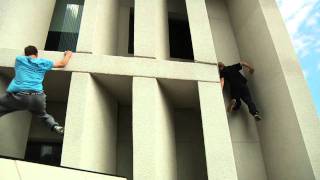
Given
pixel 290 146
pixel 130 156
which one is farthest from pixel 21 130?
pixel 290 146

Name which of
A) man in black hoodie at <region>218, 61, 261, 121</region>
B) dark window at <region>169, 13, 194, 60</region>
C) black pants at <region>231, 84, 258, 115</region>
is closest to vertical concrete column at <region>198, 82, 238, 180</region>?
man in black hoodie at <region>218, 61, 261, 121</region>

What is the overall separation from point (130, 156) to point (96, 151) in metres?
1.50

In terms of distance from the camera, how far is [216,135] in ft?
19.9

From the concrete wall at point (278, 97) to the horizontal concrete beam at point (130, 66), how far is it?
1679 millimetres

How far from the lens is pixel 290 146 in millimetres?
6734

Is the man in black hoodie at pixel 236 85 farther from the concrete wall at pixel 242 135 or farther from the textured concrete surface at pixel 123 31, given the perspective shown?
the textured concrete surface at pixel 123 31

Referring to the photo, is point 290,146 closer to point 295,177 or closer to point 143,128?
point 295,177

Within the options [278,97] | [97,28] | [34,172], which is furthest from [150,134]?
[278,97]

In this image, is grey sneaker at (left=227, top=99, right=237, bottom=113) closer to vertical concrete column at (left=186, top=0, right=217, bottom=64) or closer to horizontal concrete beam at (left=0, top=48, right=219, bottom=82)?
horizontal concrete beam at (left=0, top=48, right=219, bottom=82)

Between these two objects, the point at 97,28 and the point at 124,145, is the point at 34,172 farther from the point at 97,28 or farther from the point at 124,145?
the point at 97,28

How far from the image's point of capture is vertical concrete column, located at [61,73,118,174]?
5355mm

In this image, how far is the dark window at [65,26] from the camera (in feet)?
25.5

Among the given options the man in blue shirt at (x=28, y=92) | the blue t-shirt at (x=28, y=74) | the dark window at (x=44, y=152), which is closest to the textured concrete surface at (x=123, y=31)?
the dark window at (x=44, y=152)

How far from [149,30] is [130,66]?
3.48ft
